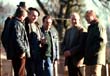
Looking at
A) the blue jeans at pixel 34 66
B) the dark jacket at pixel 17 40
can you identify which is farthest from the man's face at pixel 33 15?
the blue jeans at pixel 34 66

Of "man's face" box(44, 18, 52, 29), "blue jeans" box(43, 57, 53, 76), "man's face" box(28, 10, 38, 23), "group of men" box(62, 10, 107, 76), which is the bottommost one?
"blue jeans" box(43, 57, 53, 76)

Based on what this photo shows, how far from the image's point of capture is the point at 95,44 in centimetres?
952

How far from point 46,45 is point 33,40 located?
27cm

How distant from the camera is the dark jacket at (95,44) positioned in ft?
31.2

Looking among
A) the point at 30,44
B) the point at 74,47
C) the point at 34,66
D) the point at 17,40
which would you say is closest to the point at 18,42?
the point at 17,40

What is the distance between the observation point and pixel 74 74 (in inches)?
395

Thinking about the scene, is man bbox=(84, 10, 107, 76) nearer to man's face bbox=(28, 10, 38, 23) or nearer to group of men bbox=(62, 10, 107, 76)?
group of men bbox=(62, 10, 107, 76)

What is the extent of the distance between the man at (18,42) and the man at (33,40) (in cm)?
32

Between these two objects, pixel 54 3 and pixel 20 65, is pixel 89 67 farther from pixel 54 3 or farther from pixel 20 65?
pixel 54 3

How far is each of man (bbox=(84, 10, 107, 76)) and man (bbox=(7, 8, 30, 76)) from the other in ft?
3.76

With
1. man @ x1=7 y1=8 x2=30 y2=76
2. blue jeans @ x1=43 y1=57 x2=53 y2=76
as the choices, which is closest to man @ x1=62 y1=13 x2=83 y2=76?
blue jeans @ x1=43 y1=57 x2=53 y2=76

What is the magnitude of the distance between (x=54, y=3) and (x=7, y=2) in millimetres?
2694

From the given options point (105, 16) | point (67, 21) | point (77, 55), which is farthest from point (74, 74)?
point (105, 16)

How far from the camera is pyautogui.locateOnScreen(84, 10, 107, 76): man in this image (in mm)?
9500
